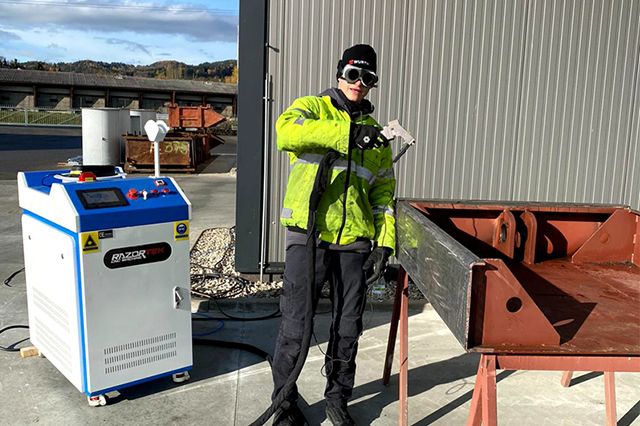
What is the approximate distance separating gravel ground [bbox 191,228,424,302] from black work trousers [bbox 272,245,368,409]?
1788 millimetres

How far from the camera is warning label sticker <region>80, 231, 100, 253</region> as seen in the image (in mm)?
3322

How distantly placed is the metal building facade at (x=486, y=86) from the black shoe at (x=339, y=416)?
2.72 metres

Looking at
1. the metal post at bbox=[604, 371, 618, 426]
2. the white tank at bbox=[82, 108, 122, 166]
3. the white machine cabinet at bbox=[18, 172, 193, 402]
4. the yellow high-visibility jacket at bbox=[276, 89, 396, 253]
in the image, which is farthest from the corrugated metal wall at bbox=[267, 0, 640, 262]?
the white tank at bbox=[82, 108, 122, 166]

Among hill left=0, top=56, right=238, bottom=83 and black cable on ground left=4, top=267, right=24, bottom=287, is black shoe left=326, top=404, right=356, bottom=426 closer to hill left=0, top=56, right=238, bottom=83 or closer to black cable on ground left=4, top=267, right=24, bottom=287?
black cable on ground left=4, top=267, right=24, bottom=287

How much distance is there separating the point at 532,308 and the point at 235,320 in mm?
3413

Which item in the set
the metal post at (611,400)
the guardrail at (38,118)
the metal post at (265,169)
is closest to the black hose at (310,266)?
the metal post at (611,400)

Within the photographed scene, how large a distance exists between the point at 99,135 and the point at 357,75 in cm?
1384

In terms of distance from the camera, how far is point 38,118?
36.0 metres

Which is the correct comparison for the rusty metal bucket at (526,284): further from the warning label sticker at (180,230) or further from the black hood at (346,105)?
the warning label sticker at (180,230)

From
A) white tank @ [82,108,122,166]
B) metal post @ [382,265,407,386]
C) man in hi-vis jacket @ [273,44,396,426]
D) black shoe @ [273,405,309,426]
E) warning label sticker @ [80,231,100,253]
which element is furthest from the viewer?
white tank @ [82,108,122,166]

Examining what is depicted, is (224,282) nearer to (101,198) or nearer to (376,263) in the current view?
(101,198)

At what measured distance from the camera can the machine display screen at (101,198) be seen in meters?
3.40

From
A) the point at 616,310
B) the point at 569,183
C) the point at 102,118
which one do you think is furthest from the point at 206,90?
the point at 616,310

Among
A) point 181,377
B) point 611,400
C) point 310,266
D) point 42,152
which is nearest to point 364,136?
point 310,266
